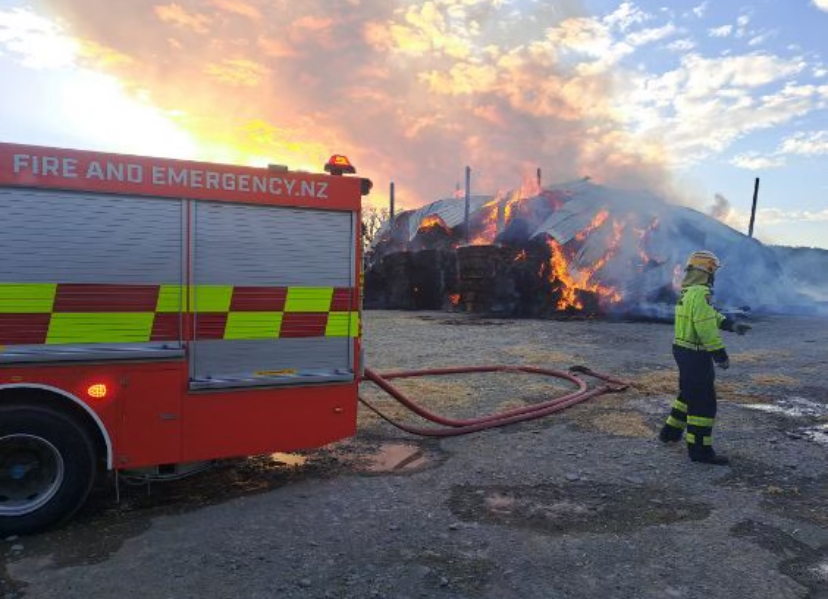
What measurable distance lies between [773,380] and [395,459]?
6.85 meters

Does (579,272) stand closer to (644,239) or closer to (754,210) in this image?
(644,239)

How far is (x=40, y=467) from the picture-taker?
399 cm

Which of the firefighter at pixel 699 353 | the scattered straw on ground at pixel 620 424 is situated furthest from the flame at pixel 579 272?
the firefighter at pixel 699 353

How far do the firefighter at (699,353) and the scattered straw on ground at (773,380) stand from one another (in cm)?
390

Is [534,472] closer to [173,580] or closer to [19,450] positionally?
[173,580]

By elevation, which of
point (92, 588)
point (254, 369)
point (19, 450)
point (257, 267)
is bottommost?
point (92, 588)

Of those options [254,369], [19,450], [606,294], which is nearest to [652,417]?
[254,369]

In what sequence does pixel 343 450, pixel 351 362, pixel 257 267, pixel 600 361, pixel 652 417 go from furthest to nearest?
pixel 600 361 < pixel 652 417 < pixel 343 450 < pixel 351 362 < pixel 257 267

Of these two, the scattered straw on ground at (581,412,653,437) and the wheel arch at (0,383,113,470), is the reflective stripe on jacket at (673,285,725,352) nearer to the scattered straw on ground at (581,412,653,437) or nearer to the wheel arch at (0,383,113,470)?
the scattered straw on ground at (581,412,653,437)

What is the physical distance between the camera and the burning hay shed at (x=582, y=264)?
843 inches

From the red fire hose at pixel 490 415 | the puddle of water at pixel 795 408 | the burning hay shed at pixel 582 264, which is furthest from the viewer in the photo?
the burning hay shed at pixel 582 264

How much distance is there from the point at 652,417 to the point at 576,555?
3.74 m

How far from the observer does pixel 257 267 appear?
4.46 metres

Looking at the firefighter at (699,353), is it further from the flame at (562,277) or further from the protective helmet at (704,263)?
the flame at (562,277)
